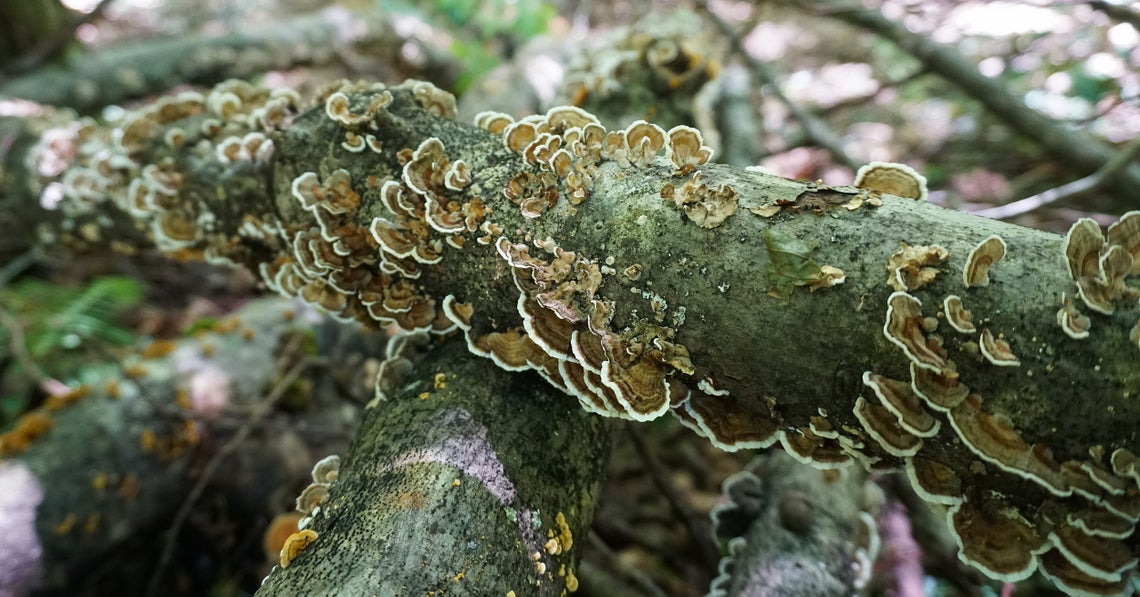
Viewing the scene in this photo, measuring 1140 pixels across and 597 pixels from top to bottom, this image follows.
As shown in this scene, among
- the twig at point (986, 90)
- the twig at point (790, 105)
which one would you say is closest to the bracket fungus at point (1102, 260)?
the twig at point (790, 105)

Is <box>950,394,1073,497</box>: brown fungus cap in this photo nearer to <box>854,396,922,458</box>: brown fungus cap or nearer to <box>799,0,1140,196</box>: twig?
<box>854,396,922,458</box>: brown fungus cap

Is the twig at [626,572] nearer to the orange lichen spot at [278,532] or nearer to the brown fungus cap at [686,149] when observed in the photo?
the orange lichen spot at [278,532]

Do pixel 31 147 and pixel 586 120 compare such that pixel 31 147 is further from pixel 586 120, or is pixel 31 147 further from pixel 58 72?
pixel 586 120

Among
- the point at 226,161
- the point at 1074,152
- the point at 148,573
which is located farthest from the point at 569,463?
the point at 1074,152

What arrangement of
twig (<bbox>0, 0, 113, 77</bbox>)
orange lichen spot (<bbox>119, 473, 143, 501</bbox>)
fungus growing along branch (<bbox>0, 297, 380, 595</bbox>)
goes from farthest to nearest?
twig (<bbox>0, 0, 113, 77</bbox>), orange lichen spot (<bbox>119, 473, 143, 501</bbox>), fungus growing along branch (<bbox>0, 297, 380, 595</bbox>)

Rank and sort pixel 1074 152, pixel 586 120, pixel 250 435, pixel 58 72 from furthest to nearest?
1. pixel 58 72
2. pixel 1074 152
3. pixel 250 435
4. pixel 586 120

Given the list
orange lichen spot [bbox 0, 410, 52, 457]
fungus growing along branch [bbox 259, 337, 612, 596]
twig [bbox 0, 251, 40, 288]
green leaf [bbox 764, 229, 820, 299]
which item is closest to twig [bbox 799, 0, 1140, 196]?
green leaf [bbox 764, 229, 820, 299]
